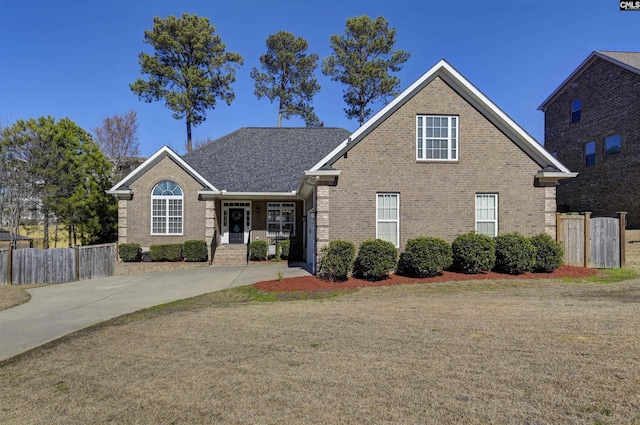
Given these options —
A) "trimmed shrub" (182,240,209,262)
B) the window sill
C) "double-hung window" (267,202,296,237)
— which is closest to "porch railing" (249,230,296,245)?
"double-hung window" (267,202,296,237)

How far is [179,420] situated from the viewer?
3.77m

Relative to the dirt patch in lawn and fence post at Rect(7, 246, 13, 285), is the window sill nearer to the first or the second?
the dirt patch in lawn

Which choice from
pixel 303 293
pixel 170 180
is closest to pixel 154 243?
pixel 170 180

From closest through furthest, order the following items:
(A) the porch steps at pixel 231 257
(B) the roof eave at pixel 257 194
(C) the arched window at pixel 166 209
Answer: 1. (A) the porch steps at pixel 231 257
2. (C) the arched window at pixel 166 209
3. (B) the roof eave at pixel 257 194

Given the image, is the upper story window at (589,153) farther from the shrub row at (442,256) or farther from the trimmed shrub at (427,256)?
the trimmed shrub at (427,256)

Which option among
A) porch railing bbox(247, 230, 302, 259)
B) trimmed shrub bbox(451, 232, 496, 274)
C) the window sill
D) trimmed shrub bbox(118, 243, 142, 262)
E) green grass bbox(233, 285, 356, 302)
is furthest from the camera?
porch railing bbox(247, 230, 302, 259)

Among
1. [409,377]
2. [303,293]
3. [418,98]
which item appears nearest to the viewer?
[409,377]

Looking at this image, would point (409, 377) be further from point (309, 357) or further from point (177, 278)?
point (177, 278)

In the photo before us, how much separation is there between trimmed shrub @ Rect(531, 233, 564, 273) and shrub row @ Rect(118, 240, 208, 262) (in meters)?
13.5

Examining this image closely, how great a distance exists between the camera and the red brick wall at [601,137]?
22047 millimetres

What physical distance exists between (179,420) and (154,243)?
1646cm

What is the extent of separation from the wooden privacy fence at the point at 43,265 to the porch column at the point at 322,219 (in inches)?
382

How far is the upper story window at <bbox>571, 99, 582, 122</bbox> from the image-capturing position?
2666cm

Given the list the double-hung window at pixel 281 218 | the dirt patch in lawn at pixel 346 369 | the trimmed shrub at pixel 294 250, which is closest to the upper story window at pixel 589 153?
the double-hung window at pixel 281 218
